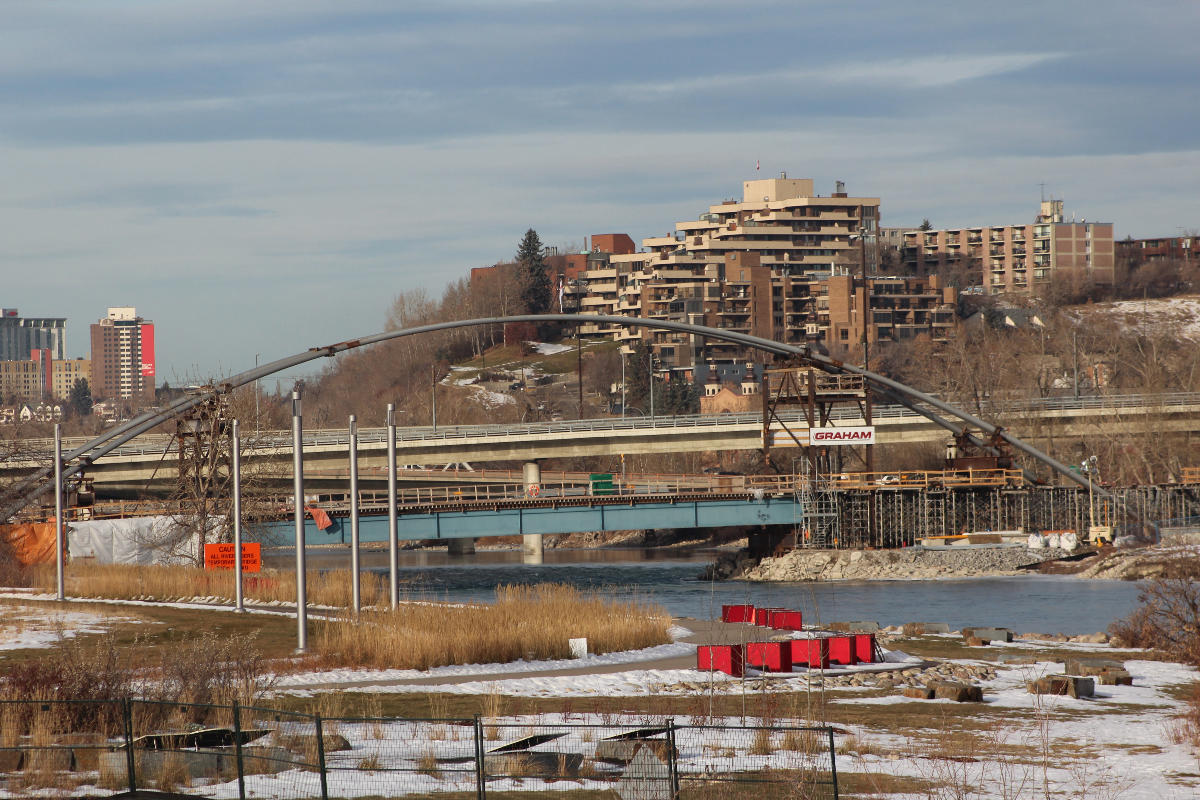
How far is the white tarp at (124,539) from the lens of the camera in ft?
230

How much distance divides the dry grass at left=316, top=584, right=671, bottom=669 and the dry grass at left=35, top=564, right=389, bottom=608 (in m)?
8.32

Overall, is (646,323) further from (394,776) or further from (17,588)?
(394,776)

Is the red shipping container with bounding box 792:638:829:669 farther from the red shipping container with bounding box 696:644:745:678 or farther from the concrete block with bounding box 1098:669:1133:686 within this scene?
the concrete block with bounding box 1098:669:1133:686

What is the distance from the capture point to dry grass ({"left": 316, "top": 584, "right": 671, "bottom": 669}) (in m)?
28.2

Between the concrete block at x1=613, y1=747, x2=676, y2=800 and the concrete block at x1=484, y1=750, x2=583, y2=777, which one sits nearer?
the concrete block at x1=613, y1=747, x2=676, y2=800

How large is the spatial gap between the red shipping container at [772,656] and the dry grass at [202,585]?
47.7 feet

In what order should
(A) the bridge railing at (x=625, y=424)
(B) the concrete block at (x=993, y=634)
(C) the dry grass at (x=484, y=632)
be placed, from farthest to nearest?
(A) the bridge railing at (x=625, y=424)
(B) the concrete block at (x=993, y=634)
(C) the dry grass at (x=484, y=632)

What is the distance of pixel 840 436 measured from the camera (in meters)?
88.0

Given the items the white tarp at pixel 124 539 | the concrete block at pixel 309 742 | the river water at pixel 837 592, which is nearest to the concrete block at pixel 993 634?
the river water at pixel 837 592

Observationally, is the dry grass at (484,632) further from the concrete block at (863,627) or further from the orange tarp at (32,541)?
the orange tarp at (32,541)

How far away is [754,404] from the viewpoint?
571 feet

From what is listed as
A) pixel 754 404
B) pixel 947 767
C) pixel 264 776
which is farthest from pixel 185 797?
pixel 754 404

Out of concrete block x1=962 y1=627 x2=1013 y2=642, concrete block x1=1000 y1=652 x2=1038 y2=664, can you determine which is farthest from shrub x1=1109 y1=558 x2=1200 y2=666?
concrete block x1=1000 y1=652 x2=1038 y2=664

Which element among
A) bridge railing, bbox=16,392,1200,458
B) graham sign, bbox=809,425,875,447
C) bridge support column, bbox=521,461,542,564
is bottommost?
bridge support column, bbox=521,461,542,564
